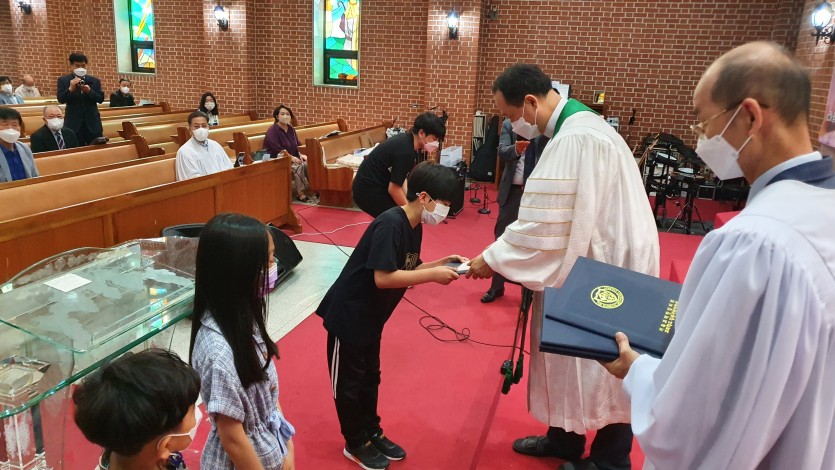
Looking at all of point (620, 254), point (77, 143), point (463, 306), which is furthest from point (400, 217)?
point (77, 143)

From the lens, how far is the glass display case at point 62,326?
5.98ft

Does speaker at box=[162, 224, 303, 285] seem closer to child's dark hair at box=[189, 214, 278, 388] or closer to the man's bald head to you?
child's dark hair at box=[189, 214, 278, 388]

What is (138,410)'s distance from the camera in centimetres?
131

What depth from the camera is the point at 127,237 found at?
4.64 m

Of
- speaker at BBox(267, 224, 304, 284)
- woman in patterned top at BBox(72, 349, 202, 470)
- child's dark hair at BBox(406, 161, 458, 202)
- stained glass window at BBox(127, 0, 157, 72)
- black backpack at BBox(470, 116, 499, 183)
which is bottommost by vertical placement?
speaker at BBox(267, 224, 304, 284)

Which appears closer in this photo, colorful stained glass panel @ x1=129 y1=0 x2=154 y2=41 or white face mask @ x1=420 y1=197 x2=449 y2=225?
white face mask @ x1=420 y1=197 x2=449 y2=225

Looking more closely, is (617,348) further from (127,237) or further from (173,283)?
(127,237)

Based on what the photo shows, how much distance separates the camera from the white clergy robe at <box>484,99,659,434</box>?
8.14 ft

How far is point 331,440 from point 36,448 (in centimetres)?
140

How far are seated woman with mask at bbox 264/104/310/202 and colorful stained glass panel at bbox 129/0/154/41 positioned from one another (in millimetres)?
6398

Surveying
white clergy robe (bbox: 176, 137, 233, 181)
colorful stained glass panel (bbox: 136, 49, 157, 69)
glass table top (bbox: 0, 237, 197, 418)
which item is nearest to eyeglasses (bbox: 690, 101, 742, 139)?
glass table top (bbox: 0, 237, 197, 418)

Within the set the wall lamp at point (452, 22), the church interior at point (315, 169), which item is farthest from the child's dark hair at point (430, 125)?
the wall lamp at point (452, 22)

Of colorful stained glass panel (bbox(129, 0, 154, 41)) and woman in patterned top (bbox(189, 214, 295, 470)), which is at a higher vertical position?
colorful stained glass panel (bbox(129, 0, 154, 41))

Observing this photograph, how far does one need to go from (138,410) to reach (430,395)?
2.53 m
